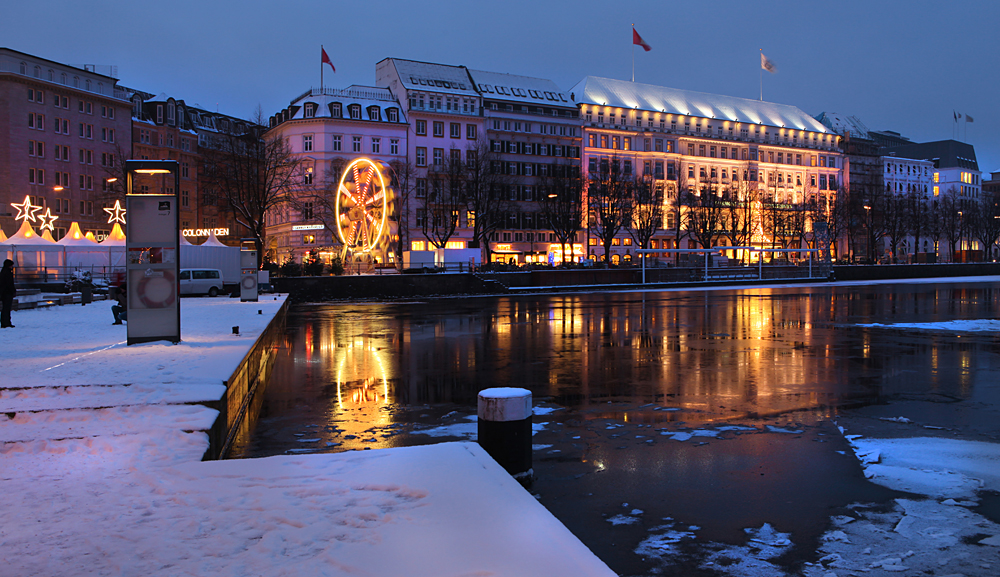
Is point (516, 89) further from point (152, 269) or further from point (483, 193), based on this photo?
point (152, 269)

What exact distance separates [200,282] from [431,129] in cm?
5039

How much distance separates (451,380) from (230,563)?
27.9 feet

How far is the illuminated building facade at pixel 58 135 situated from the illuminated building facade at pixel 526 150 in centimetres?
4088

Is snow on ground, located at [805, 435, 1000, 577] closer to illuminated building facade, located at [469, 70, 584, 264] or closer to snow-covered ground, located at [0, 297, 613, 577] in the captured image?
snow-covered ground, located at [0, 297, 613, 577]

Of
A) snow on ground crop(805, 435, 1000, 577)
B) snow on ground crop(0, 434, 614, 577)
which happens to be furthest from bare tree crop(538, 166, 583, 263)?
snow on ground crop(0, 434, 614, 577)

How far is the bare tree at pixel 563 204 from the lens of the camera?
7573 cm

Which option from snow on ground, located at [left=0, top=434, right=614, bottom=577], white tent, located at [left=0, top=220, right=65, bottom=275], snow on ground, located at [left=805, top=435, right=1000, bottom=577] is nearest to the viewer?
snow on ground, located at [left=0, top=434, right=614, bottom=577]

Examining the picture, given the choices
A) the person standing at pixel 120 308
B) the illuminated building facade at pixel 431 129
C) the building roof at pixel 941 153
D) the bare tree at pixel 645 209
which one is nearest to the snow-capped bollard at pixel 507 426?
the person standing at pixel 120 308

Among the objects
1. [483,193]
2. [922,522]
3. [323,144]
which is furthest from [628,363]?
[323,144]

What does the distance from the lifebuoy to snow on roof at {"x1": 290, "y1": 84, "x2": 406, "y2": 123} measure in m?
68.0

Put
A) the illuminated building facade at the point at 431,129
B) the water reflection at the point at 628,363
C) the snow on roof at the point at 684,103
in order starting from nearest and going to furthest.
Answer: the water reflection at the point at 628,363 < the illuminated building facade at the point at 431,129 < the snow on roof at the point at 684,103

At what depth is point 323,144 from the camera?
7850 cm

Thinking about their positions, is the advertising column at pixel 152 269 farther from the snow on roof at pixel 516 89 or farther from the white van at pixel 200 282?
the snow on roof at pixel 516 89

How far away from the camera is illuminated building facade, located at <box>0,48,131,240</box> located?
232ft
